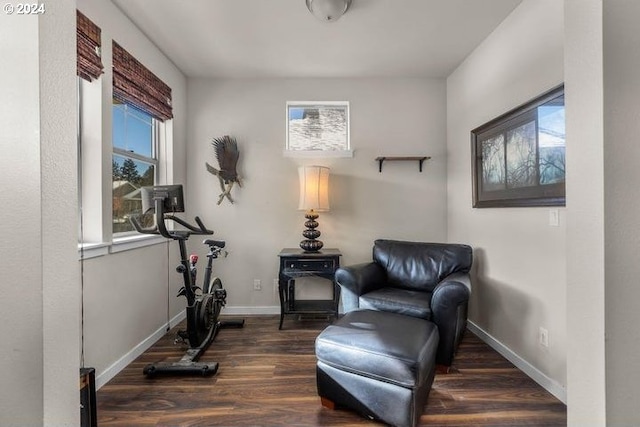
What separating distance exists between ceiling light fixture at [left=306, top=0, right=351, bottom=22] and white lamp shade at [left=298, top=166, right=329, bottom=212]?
127cm

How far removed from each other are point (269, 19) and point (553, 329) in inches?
117

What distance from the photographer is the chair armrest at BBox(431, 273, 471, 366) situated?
1.89 m

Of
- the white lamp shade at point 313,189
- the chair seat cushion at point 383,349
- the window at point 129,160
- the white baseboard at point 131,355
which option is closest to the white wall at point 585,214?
the chair seat cushion at point 383,349

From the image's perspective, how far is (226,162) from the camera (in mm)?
3006

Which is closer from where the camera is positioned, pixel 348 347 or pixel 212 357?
pixel 348 347

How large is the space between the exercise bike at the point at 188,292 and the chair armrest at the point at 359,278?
3.61 ft

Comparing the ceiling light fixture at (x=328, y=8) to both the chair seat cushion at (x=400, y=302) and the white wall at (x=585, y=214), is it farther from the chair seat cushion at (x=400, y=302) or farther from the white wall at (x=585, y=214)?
the chair seat cushion at (x=400, y=302)

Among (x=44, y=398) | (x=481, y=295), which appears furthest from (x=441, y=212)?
(x=44, y=398)

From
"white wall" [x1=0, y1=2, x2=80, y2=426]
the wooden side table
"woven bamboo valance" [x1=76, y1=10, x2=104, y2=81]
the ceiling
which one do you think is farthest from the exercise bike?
the ceiling

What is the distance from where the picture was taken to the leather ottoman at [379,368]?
140cm

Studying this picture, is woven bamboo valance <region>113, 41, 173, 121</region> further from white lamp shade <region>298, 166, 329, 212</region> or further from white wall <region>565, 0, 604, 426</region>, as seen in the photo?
white wall <region>565, 0, 604, 426</region>

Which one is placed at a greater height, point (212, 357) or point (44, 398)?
point (44, 398)

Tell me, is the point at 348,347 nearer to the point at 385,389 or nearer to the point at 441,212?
the point at 385,389

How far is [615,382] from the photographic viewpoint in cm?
69
